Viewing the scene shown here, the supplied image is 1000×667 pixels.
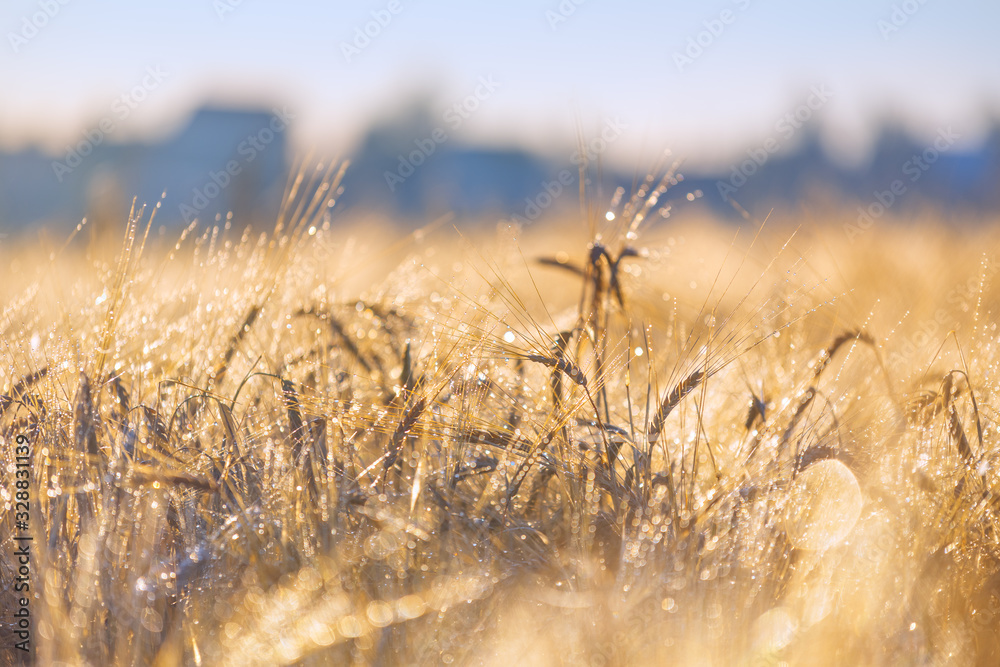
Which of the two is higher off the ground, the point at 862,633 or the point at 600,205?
the point at 600,205

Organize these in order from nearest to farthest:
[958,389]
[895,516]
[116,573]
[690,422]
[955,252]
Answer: [116,573] → [895,516] → [958,389] → [690,422] → [955,252]

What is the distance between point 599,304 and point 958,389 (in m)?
0.86

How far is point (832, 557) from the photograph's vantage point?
1.46m

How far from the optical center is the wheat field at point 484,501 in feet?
4.41

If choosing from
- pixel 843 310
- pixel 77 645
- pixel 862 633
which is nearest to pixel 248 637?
pixel 77 645

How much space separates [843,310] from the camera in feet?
8.52

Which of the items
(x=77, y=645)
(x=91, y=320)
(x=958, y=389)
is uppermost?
(x=91, y=320)

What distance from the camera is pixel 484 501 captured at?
1.61 metres

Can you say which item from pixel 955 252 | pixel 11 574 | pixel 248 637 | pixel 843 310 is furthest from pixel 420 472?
pixel 955 252

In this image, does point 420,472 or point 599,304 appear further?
point 599,304

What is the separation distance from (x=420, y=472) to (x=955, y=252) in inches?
158

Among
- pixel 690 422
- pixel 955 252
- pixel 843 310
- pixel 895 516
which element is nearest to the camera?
pixel 895 516

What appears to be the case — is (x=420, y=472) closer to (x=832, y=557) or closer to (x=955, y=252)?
(x=832, y=557)

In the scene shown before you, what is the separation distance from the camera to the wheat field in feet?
4.41
